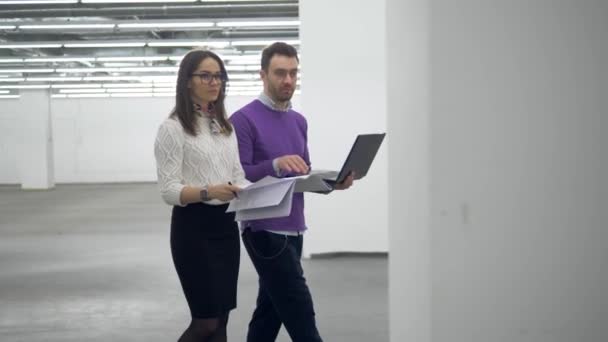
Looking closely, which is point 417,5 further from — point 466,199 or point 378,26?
point 378,26

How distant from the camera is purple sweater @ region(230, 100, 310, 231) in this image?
224cm

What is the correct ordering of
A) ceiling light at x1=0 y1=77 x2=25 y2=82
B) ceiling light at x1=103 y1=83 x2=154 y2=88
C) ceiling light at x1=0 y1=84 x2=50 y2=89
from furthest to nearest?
ceiling light at x1=0 y1=84 x2=50 y2=89 → ceiling light at x1=103 y1=83 x2=154 y2=88 → ceiling light at x1=0 y1=77 x2=25 y2=82

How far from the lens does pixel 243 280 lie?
534cm

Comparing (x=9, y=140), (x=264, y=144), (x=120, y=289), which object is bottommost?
(x=120, y=289)

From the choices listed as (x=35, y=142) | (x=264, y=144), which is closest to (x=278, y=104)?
(x=264, y=144)

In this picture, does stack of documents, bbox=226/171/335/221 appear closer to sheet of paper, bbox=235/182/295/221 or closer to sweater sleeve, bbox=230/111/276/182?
sheet of paper, bbox=235/182/295/221

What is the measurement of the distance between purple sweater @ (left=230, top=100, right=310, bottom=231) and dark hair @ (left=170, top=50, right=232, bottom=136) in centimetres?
8

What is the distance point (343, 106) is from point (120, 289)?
266cm

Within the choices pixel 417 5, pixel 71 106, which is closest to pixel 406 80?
pixel 417 5

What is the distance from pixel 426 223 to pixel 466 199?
57 mm

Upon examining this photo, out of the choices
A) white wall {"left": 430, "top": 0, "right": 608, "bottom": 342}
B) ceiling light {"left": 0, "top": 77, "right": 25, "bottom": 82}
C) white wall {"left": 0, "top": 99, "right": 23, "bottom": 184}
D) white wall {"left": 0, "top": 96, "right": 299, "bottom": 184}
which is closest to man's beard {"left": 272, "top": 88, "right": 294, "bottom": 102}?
white wall {"left": 430, "top": 0, "right": 608, "bottom": 342}

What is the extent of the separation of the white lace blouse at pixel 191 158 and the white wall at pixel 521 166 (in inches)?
54.6

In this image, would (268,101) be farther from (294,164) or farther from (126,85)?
(126,85)

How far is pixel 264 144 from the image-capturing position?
90.0 inches
